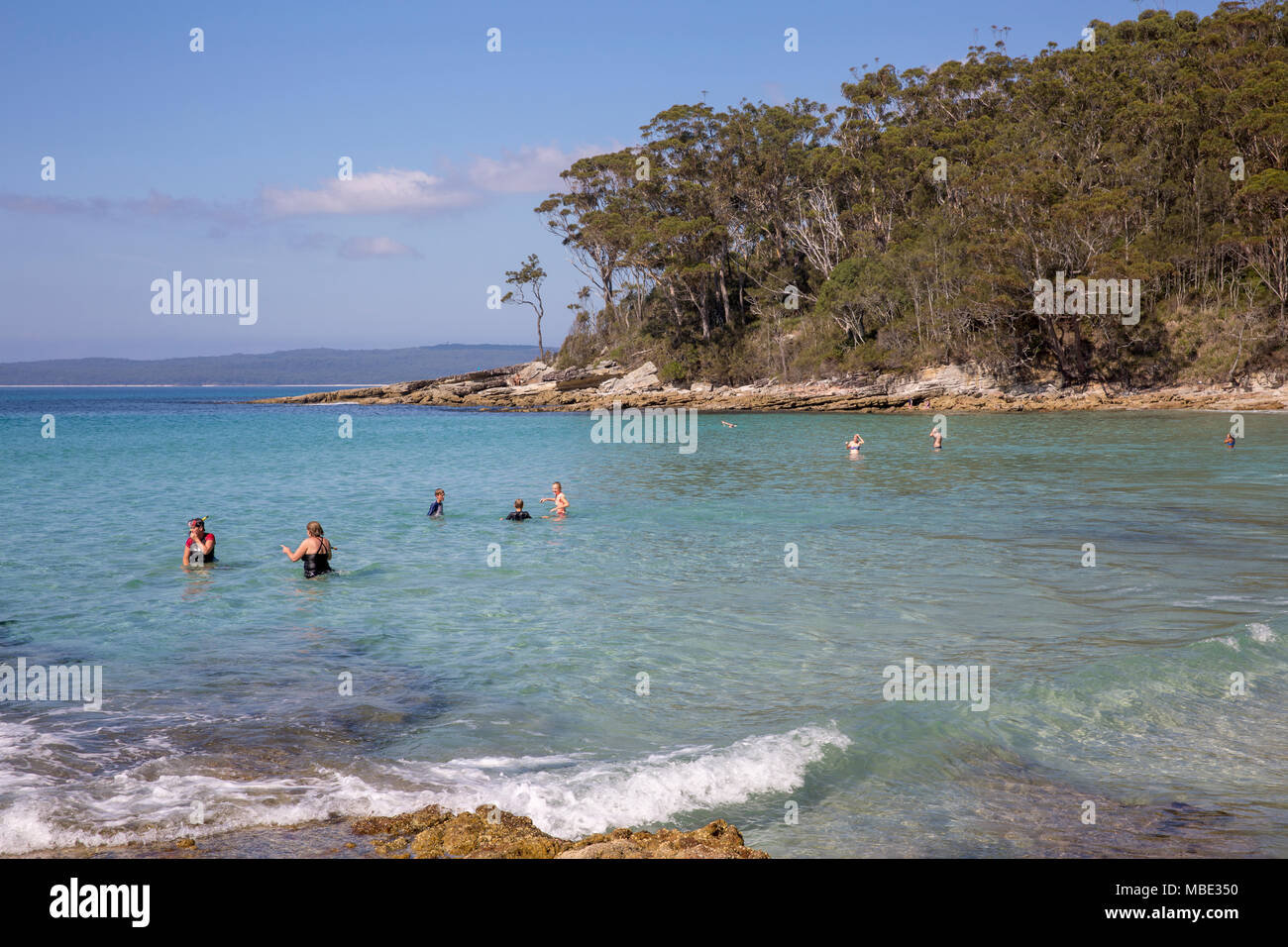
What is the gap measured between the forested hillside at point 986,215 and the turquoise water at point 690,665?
39.8 m

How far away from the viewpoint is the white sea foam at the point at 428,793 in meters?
6.46

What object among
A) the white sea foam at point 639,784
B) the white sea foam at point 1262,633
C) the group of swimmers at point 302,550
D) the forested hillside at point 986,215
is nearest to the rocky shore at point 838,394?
the forested hillside at point 986,215

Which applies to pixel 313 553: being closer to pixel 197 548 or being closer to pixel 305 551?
pixel 305 551

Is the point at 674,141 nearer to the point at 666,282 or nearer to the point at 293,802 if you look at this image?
the point at 666,282

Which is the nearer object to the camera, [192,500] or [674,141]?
[192,500]

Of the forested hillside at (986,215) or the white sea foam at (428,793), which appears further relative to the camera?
the forested hillside at (986,215)

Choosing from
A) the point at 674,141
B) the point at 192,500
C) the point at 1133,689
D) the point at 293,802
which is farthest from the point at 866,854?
the point at 674,141

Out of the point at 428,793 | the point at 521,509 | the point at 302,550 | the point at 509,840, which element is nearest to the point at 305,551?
the point at 302,550

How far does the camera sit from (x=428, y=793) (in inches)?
277

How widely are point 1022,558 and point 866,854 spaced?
38.8ft

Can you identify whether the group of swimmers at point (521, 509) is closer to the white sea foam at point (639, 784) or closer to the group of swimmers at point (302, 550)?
the group of swimmers at point (302, 550)

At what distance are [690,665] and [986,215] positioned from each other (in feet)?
201

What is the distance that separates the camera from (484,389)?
10594 cm

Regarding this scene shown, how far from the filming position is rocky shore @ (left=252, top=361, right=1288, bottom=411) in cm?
5834
